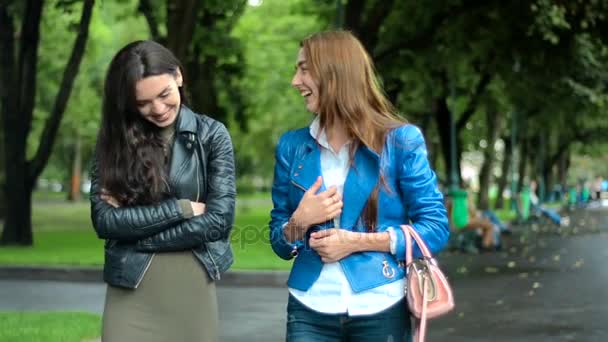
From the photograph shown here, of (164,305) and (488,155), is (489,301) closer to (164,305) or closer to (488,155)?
(164,305)

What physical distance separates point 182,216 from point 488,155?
3930cm

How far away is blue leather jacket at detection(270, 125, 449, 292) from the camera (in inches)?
125

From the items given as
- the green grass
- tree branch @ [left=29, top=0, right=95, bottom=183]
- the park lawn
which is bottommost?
the park lawn

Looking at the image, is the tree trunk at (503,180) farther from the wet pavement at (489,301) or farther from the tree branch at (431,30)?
the wet pavement at (489,301)

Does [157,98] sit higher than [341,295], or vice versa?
[157,98]

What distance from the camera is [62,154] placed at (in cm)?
6109

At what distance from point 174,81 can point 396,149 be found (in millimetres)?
771

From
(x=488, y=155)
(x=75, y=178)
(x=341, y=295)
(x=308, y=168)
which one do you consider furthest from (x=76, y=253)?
(x=75, y=178)

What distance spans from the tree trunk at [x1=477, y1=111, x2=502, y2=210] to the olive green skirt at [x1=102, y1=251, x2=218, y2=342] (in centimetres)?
3642

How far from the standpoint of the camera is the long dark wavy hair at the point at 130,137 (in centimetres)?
340

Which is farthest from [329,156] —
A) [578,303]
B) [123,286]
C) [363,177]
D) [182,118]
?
[578,303]

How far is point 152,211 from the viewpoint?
11.3 ft

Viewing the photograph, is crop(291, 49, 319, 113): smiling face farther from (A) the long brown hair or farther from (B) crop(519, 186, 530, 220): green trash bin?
(B) crop(519, 186, 530, 220): green trash bin

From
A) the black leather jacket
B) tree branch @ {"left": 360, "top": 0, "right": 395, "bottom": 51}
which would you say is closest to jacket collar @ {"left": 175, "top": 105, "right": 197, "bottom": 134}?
the black leather jacket
